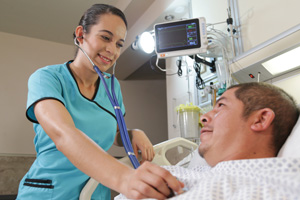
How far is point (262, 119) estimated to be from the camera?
3.28ft

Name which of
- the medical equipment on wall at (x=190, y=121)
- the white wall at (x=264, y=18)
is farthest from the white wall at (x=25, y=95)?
the white wall at (x=264, y=18)

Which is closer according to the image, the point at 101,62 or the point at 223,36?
the point at 101,62

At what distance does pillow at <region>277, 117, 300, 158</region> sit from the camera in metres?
0.95

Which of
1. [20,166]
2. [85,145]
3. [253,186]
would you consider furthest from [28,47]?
[253,186]

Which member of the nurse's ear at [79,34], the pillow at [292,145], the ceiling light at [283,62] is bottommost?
the pillow at [292,145]

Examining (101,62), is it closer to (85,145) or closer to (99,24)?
(99,24)

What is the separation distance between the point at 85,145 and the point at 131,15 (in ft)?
10.0

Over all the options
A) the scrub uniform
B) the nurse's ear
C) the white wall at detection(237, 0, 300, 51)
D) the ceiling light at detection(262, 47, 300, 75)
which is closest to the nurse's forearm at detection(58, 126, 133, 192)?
the scrub uniform

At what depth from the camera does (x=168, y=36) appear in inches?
82.4

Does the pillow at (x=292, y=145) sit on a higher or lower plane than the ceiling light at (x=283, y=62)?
lower

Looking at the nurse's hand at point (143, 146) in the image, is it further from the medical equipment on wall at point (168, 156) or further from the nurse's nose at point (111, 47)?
the nurse's nose at point (111, 47)

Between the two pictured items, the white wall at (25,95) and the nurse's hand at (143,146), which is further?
the white wall at (25,95)

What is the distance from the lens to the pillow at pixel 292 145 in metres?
0.95

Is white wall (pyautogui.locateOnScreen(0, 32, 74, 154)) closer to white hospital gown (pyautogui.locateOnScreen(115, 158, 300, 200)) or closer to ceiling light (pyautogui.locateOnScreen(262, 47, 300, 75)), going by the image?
ceiling light (pyautogui.locateOnScreen(262, 47, 300, 75))
